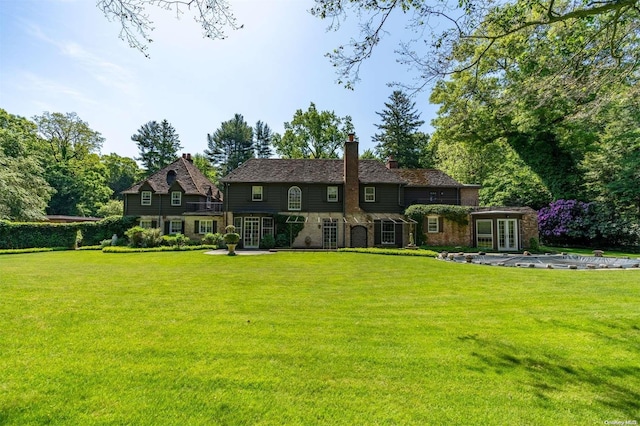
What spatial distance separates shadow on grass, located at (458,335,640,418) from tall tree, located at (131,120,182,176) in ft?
185

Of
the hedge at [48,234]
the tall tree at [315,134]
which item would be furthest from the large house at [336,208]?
the tall tree at [315,134]

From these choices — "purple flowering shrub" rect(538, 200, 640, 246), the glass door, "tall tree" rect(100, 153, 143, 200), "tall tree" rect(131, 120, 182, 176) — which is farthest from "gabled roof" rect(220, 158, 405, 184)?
"tall tree" rect(100, 153, 143, 200)

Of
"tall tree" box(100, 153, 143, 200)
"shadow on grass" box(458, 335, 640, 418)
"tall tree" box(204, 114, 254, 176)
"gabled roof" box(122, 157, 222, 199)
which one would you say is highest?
"tall tree" box(204, 114, 254, 176)

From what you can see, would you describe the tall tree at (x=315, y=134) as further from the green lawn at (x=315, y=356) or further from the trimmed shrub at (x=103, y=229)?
the green lawn at (x=315, y=356)

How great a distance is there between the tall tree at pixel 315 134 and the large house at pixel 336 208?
48.0 ft

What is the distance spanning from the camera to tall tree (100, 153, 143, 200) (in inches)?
2104

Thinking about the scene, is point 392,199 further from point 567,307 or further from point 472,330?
point 472,330

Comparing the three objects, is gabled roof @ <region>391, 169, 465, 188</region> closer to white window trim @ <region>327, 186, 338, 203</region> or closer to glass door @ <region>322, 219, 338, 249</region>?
white window trim @ <region>327, 186, 338, 203</region>

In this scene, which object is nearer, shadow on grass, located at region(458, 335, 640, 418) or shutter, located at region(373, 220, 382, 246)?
shadow on grass, located at region(458, 335, 640, 418)

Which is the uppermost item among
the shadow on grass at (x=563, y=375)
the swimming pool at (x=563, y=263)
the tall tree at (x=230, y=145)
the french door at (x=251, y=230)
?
the tall tree at (x=230, y=145)

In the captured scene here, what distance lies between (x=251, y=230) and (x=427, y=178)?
627 inches

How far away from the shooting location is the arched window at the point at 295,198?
2508 centimetres

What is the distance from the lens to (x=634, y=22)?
684cm

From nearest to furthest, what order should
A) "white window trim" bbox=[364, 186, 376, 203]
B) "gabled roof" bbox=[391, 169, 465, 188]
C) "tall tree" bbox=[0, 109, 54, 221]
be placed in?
"tall tree" bbox=[0, 109, 54, 221], "white window trim" bbox=[364, 186, 376, 203], "gabled roof" bbox=[391, 169, 465, 188]
